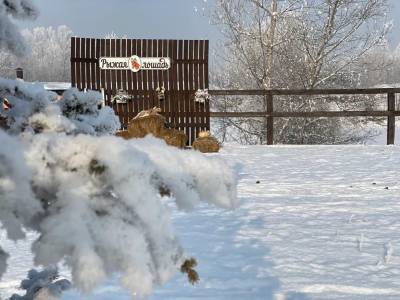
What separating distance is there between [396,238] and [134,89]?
8302 millimetres

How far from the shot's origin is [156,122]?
31.3 ft

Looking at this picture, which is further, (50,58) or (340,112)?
(50,58)

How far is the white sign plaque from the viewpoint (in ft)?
37.9

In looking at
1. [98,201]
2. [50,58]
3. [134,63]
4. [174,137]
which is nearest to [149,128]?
[174,137]

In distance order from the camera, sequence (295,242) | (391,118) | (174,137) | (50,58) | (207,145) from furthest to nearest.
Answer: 1. (50,58)
2. (391,118)
3. (207,145)
4. (174,137)
5. (295,242)

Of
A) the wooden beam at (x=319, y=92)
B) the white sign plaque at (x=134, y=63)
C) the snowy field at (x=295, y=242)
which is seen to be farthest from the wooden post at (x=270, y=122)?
the snowy field at (x=295, y=242)

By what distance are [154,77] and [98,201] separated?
10779 millimetres

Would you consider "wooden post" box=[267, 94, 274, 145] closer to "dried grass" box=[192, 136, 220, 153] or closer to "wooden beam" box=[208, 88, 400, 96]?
"wooden beam" box=[208, 88, 400, 96]

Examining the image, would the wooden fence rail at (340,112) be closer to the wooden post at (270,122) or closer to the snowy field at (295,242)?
the wooden post at (270,122)

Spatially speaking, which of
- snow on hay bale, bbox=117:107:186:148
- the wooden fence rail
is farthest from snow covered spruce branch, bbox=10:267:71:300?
the wooden fence rail

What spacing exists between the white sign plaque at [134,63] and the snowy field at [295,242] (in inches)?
191

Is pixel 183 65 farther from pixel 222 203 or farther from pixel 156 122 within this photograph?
pixel 222 203

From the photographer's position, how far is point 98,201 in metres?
1.02

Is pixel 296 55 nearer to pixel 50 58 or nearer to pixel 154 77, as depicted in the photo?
pixel 154 77
